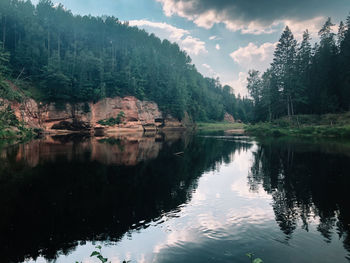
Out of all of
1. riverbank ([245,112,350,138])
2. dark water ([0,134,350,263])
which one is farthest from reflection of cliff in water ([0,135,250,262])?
riverbank ([245,112,350,138])

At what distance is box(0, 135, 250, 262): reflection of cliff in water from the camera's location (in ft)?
27.0

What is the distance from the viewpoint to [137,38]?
11838 centimetres

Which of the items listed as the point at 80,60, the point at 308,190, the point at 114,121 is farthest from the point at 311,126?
the point at 80,60

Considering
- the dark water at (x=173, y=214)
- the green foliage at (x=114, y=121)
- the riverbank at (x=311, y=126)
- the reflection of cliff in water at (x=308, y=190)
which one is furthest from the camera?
the green foliage at (x=114, y=121)

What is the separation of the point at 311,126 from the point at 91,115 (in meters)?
60.8

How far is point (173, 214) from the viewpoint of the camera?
10.6 meters

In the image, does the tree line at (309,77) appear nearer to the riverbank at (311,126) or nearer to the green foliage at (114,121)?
the riverbank at (311,126)

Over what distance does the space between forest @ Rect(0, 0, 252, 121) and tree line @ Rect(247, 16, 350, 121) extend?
1554 inches

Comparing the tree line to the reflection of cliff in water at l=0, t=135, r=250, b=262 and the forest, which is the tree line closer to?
the forest

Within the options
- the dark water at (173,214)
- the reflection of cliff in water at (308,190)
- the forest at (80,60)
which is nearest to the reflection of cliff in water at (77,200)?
the dark water at (173,214)

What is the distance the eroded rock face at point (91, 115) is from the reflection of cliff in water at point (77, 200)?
42.9 metres

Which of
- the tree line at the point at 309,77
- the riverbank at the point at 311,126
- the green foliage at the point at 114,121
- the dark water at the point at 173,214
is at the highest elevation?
the tree line at the point at 309,77

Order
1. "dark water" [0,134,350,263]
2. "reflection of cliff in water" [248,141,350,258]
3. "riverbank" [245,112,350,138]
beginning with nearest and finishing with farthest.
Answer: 1. "dark water" [0,134,350,263]
2. "reflection of cliff in water" [248,141,350,258]
3. "riverbank" [245,112,350,138]

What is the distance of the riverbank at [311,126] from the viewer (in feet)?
150
